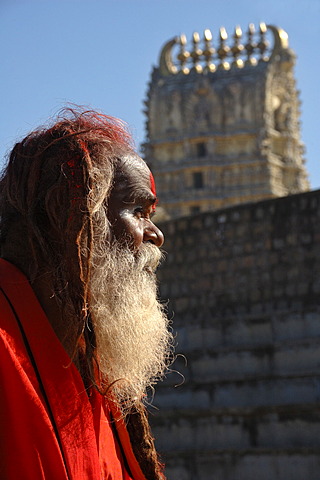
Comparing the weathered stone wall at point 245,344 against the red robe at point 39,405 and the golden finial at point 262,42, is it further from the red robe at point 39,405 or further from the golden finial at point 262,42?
the golden finial at point 262,42

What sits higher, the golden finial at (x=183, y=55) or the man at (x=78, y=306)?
the golden finial at (x=183, y=55)

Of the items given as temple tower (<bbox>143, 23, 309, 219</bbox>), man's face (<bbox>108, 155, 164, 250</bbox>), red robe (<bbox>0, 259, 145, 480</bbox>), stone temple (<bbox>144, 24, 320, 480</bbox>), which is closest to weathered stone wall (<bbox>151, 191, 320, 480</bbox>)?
stone temple (<bbox>144, 24, 320, 480</bbox>)

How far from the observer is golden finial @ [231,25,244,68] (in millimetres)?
40250

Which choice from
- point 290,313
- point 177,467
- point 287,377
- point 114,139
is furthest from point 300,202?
point 114,139

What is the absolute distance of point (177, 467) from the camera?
8.25 metres

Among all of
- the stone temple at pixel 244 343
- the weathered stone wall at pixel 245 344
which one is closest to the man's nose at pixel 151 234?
the stone temple at pixel 244 343

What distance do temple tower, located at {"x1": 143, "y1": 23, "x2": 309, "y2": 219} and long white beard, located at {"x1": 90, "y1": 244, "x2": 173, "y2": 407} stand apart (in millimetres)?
34771

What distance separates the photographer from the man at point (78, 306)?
5.99 feet

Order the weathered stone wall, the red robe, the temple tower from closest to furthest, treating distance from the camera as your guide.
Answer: the red robe → the weathered stone wall → the temple tower

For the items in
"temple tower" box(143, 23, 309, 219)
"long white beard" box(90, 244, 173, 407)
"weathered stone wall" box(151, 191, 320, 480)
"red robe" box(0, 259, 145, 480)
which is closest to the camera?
"red robe" box(0, 259, 145, 480)

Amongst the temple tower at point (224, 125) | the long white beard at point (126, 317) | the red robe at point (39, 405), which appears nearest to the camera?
the red robe at point (39, 405)

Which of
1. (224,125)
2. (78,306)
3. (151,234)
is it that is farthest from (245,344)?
(224,125)

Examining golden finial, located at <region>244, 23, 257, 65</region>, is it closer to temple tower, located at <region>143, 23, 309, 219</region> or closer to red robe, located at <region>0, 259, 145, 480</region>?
temple tower, located at <region>143, 23, 309, 219</region>

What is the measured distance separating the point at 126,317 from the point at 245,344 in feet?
23.0
